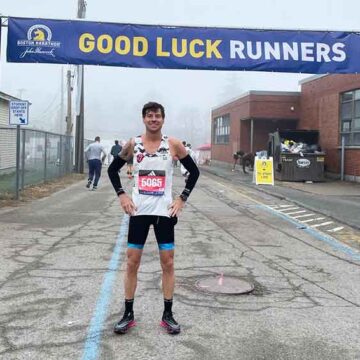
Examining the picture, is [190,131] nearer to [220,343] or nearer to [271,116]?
[271,116]

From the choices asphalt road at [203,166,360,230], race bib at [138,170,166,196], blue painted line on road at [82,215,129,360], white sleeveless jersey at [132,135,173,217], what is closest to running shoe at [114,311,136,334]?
blue painted line on road at [82,215,129,360]


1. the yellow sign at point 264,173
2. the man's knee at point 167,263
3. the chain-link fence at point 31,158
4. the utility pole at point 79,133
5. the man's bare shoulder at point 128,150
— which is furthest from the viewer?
the utility pole at point 79,133

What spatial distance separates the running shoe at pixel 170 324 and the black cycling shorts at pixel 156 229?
59cm

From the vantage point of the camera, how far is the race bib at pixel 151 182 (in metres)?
4.51

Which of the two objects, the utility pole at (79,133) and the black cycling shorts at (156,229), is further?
the utility pole at (79,133)

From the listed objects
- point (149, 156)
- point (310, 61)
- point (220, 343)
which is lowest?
point (220, 343)

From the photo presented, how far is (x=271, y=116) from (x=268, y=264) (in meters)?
26.9

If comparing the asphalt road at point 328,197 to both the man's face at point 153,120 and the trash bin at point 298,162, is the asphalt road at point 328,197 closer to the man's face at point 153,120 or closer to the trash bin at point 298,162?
the trash bin at point 298,162

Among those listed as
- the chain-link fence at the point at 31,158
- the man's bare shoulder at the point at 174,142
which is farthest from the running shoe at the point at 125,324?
the chain-link fence at the point at 31,158

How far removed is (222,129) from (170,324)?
4031 cm

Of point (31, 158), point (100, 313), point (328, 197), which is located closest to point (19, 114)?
point (31, 158)

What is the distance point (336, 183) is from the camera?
23828 millimetres

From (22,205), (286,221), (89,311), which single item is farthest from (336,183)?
(89,311)

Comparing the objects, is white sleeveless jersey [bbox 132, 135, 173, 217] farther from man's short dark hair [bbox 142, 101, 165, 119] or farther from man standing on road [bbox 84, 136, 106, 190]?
man standing on road [bbox 84, 136, 106, 190]
